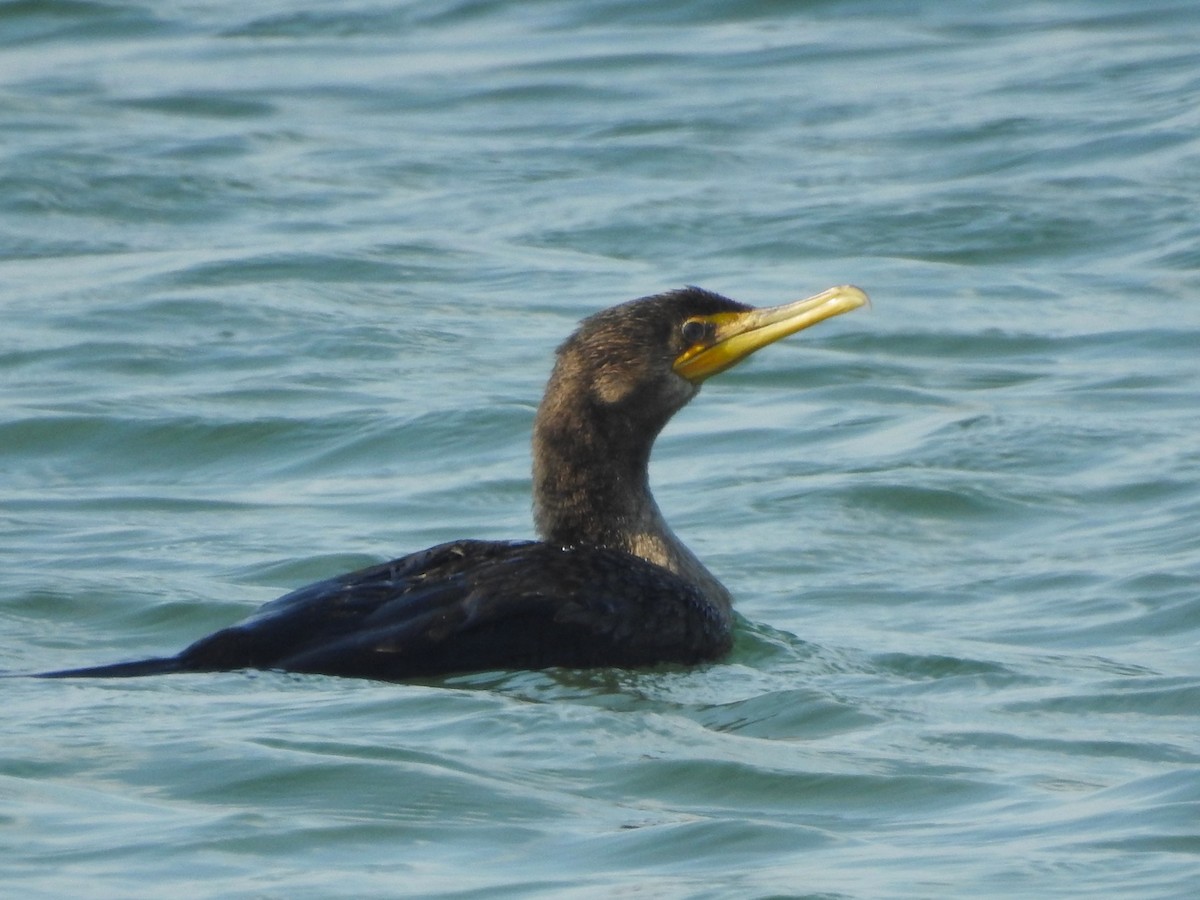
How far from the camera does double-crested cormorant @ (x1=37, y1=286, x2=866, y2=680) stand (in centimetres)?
741

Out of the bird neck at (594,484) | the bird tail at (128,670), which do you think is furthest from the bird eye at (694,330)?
the bird tail at (128,670)

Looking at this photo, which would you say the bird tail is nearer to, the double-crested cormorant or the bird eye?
the double-crested cormorant

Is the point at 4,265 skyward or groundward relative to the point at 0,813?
skyward

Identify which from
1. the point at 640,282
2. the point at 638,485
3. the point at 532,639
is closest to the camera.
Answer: the point at 532,639

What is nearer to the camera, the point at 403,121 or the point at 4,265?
the point at 4,265

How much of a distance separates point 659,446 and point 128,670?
4788mm

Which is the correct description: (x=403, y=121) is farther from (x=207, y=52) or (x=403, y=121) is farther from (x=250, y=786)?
(x=250, y=786)

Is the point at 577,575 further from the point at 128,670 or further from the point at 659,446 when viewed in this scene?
the point at 659,446

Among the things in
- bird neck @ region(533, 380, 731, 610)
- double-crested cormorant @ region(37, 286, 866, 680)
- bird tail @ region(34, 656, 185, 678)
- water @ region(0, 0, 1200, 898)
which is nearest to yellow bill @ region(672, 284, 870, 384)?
double-crested cormorant @ region(37, 286, 866, 680)

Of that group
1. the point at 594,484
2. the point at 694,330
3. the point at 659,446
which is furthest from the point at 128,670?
the point at 659,446

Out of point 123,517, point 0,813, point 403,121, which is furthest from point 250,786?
point 403,121

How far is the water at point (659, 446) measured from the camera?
6262 millimetres

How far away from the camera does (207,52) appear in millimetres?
20312

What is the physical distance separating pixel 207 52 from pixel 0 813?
14833mm
